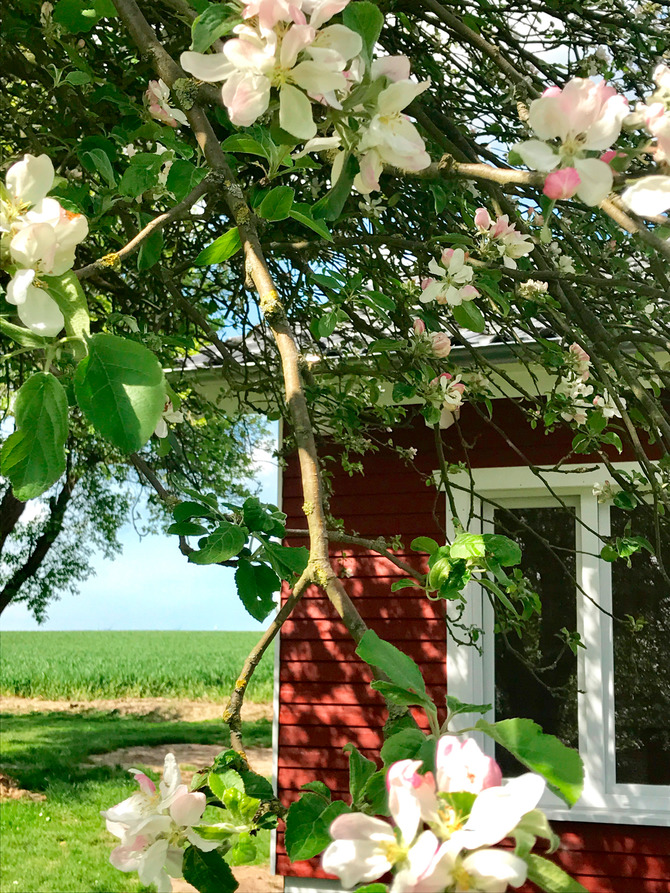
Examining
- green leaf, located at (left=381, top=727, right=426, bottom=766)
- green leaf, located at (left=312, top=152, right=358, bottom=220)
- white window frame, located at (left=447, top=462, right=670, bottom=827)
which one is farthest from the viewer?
white window frame, located at (left=447, top=462, right=670, bottom=827)

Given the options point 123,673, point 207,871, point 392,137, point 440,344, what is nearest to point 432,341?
point 440,344

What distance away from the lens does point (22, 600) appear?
11680mm

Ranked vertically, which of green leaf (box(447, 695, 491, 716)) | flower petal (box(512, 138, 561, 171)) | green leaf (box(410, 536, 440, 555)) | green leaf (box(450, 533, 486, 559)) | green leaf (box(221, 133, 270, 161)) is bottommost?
green leaf (box(447, 695, 491, 716))

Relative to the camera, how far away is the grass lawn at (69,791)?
7.93 m

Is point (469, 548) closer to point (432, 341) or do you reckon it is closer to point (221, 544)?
point (221, 544)

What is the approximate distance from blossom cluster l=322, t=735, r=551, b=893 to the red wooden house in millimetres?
3570

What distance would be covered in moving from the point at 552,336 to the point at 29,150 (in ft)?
7.42

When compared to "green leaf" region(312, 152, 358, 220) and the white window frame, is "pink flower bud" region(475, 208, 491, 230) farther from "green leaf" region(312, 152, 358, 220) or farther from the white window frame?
the white window frame

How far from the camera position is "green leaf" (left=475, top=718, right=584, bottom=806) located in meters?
0.70

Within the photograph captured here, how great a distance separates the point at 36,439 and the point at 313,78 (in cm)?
44

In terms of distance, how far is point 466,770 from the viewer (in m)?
0.68

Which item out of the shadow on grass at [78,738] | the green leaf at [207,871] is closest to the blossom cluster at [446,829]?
the green leaf at [207,871]

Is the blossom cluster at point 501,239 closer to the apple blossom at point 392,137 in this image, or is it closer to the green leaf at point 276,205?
the green leaf at point 276,205

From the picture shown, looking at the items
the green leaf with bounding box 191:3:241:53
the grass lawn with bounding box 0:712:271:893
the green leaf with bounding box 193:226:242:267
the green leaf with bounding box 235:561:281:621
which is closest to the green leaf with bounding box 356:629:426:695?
the green leaf with bounding box 235:561:281:621
